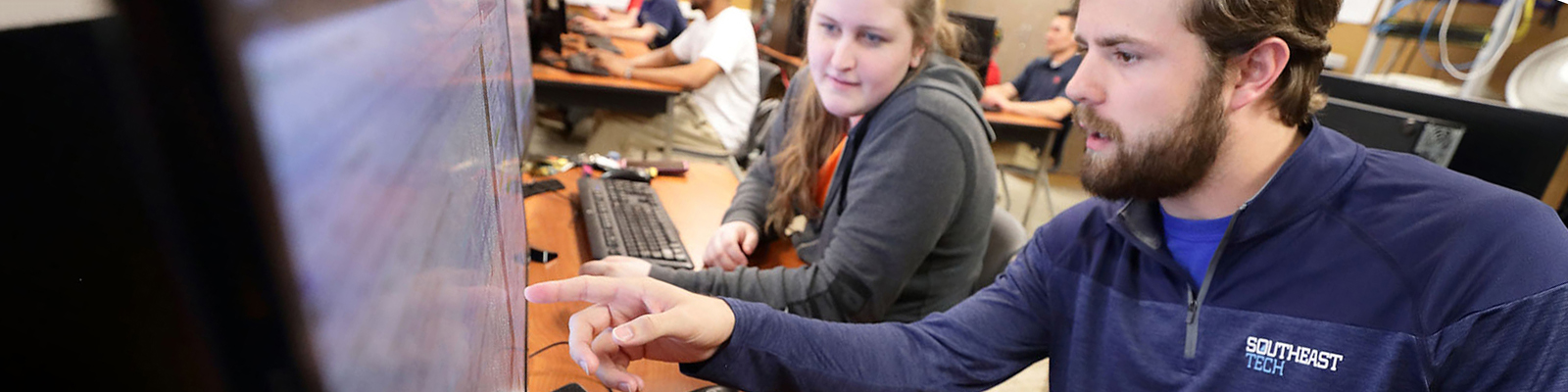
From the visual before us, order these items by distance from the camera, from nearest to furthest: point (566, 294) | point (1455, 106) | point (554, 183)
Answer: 1. point (566, 294)
2. point (1455, 106)
3. point (554, 183)

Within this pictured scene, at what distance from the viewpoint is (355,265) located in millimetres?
181

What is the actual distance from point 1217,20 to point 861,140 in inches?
21.9

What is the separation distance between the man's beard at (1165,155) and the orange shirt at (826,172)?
0.52 m

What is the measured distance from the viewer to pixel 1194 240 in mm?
899

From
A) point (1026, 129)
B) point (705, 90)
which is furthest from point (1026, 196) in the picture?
point (705, 90)

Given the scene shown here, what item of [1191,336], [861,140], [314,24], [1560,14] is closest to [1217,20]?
[1191,336]

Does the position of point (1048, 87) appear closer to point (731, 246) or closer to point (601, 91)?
point (601, 91)

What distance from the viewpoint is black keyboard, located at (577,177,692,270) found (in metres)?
1.20

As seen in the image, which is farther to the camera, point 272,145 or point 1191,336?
point 1191,336

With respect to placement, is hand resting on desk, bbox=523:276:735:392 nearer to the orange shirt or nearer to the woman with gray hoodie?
the woman with gray hoodie

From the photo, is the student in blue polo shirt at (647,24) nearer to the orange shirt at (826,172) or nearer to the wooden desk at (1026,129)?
the wooden desk at (1026,129)

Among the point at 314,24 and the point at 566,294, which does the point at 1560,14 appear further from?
the point at 314,24

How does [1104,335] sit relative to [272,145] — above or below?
below

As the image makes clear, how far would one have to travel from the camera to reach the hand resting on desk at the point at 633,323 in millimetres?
701
